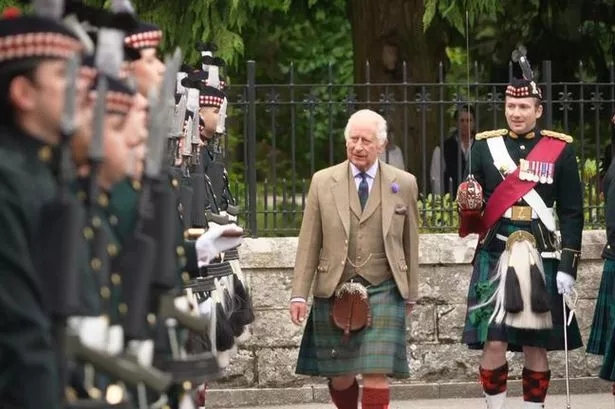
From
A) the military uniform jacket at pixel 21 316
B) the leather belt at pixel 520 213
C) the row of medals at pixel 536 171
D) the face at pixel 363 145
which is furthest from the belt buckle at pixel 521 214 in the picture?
the military uniform jacket at pixel 21 316

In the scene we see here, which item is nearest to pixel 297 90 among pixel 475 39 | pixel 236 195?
pixel 236 195

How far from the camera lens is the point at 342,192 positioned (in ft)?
35.5

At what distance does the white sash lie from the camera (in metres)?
11.4

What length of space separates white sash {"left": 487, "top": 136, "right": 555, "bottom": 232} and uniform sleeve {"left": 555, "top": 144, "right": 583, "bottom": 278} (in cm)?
11

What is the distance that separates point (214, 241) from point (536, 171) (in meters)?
3.97

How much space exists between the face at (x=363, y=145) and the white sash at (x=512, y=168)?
A: 3.31ft

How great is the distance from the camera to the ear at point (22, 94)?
5.51m

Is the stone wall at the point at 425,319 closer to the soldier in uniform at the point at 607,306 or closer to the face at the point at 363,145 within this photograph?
the soldier in uniform at the point at 607,306

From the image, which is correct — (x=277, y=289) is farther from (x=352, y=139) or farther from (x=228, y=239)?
(x=228, y=239)

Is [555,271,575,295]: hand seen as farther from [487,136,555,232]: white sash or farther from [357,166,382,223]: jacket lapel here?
[357,166,382,223]: jacket lapel

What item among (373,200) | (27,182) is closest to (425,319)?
(373,200)

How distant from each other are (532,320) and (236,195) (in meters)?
3.25

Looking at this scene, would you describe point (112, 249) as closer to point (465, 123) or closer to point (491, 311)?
point (491, 311)

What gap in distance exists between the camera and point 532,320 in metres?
11.4
